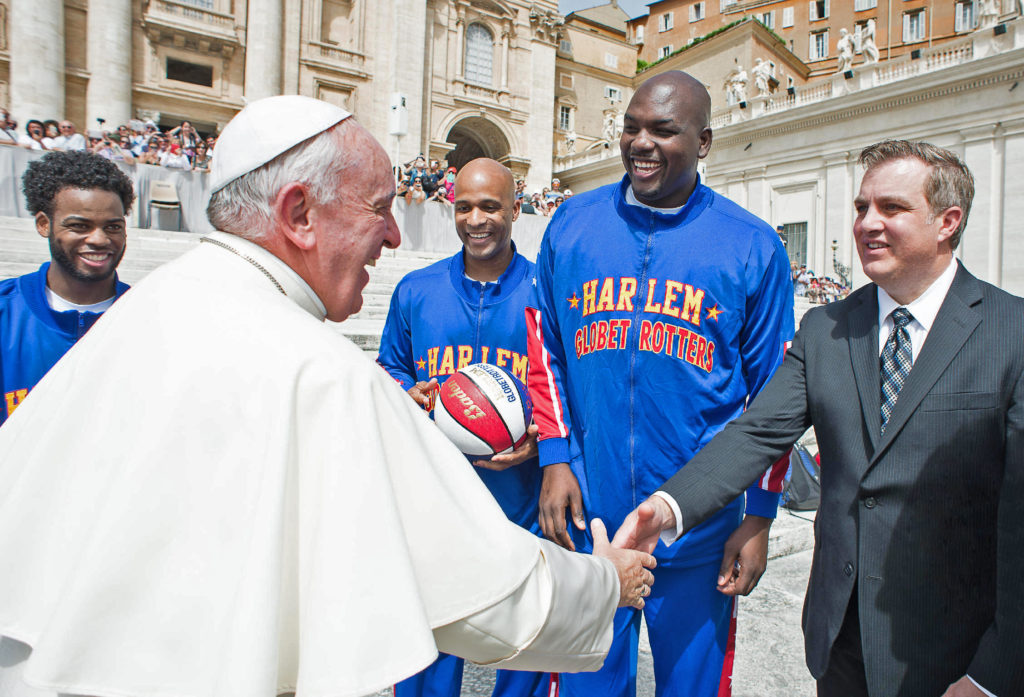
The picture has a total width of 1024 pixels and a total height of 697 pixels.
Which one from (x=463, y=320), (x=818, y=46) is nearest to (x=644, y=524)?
(x=463, y=320)

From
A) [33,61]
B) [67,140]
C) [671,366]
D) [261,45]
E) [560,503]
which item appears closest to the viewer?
[671,366]

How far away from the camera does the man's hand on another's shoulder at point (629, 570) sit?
6.12 feet

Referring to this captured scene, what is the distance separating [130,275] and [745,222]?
9.80m

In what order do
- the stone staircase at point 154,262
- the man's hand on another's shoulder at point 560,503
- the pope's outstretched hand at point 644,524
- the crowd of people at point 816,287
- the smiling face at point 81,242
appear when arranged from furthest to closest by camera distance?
the crowd of people at point 816,287 → the stone staircase at point 154,262 → the smiling face at point 81,242 → the man's hand on another's shoulder at point 560,503 → the pope's outstretched hand at point 644,524

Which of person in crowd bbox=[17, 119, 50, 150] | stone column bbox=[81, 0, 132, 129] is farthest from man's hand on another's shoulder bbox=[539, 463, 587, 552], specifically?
stone column bbox=[81, 0, 132, 129]

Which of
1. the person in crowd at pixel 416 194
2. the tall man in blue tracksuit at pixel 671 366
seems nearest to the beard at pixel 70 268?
the tall man in blue tracksuit at pixel 671 366

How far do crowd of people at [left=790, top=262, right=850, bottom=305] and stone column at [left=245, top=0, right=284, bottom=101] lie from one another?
22.9 meters

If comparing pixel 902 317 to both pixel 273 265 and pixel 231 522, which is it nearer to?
pixel 273 265

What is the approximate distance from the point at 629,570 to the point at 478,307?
5.34 feet

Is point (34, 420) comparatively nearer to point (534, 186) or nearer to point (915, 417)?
point (915, 417)

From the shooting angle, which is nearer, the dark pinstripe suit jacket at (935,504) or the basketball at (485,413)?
the dark pinstripe suit jacket at (935,504)

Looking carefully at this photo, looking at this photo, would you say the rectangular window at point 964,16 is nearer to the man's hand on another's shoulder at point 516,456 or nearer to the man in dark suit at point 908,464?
the man in dark suit at point 908,464

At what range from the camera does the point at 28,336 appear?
9.14ft

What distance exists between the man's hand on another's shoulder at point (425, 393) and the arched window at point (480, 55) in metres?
35.8
